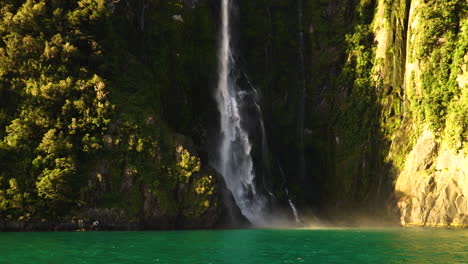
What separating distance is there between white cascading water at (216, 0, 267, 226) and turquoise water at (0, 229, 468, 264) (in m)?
19.5

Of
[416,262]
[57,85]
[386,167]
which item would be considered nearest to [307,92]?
[386,167]

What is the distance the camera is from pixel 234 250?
1100 inches

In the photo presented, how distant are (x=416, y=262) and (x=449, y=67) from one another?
34557 mm

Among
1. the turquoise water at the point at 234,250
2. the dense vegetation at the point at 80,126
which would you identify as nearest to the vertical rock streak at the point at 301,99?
the dense vegetation at the point at 80,126

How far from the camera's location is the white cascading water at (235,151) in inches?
2157

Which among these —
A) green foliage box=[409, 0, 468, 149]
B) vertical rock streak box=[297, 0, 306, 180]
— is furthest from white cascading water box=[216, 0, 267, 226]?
green foliage box=[409, 0, 468, 149]

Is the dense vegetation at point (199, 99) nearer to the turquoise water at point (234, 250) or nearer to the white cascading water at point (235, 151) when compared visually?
the white cascading water at point (235, 151)

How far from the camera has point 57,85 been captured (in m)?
47.3

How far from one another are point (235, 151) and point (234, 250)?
1134 inches

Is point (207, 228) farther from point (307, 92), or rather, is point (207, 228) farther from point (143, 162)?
point (307, 92)

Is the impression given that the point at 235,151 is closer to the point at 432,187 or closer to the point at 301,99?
the point at 301,99

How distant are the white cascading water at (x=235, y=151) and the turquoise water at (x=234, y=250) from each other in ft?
64.0

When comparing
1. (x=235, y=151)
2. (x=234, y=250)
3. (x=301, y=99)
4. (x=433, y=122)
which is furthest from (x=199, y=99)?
(x=234, y=250)

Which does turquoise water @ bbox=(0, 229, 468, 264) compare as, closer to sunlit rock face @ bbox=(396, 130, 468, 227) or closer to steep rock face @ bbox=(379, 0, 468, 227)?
sunlit rock face @ bbox=(396, 130, 468, 227)
